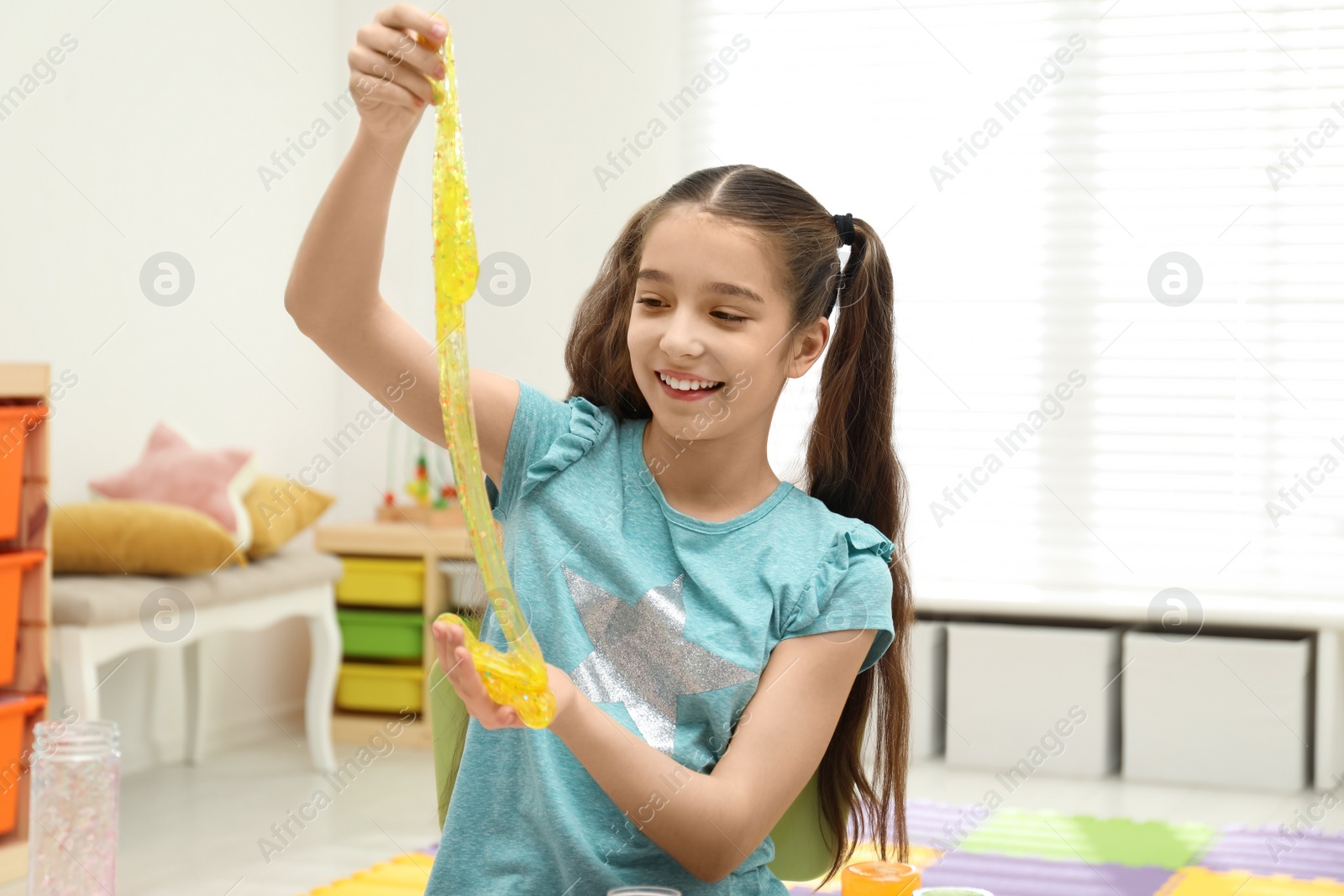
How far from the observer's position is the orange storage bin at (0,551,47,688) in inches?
99.0

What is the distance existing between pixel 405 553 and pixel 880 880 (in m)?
2.86

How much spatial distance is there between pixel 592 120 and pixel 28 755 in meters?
2.48

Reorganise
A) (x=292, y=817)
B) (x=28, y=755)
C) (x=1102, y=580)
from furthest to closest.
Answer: (x=1102, y=580) → (x=292, y=817) → (x=28, y=755)

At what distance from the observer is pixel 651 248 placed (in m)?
1.28

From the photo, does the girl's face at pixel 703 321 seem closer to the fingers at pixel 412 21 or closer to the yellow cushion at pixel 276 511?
the fingers at pixel 412 21

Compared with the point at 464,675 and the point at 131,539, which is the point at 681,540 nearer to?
the point at 464,675

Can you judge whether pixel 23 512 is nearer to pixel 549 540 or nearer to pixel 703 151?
pixel 549 540

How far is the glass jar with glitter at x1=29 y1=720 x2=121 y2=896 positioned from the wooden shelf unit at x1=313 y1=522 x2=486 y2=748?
267 centimetres

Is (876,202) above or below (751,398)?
above

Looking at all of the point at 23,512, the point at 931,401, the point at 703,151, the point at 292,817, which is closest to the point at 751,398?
the point at 23,512

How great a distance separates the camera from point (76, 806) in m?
1.00

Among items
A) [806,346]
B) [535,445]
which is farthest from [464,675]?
[806,346]

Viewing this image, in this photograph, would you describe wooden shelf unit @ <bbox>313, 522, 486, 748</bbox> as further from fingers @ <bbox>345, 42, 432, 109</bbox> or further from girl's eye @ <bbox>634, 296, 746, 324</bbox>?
fingers @ <bbox>345, 42, 432, 109</bbox>

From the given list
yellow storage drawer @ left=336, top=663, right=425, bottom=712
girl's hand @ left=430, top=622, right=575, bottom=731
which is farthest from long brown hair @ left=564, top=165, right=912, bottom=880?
yellow storage drawer @ left=336, top=663, right=425, bottom=712
